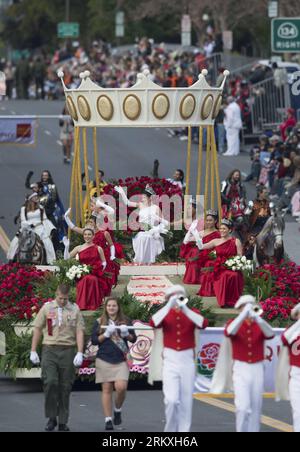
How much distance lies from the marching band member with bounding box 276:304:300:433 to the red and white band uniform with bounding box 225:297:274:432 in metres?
0.23

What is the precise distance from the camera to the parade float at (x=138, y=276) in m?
24.7

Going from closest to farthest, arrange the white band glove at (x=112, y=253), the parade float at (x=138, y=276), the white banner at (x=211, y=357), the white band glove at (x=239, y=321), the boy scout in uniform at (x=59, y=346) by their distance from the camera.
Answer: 1. the white band glove at (x=239, y=321)
2. the boy scout in uniform at (x=59, y=346)
3. the white banner at (x=211, y=357)
4. the parade float at (x=138, y=276)
5. the white band glove at (x=112, y=253)

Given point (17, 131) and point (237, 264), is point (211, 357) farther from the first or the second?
point (17, 131)

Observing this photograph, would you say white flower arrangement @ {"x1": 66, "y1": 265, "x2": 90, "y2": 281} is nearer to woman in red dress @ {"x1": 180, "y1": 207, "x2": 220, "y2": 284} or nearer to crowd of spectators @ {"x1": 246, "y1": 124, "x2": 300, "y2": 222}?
woman in red dress @ {"x1": 180, "y1": 207, "x2": 220, "y2": 284}

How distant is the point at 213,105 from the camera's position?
1133 inches

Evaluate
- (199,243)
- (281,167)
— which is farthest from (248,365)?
(281,167)

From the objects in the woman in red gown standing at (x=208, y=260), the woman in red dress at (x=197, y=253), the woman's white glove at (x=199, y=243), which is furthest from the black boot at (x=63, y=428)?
the woman's white glove at (x=199, y=243)

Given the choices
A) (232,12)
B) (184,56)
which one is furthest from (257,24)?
(184,56)

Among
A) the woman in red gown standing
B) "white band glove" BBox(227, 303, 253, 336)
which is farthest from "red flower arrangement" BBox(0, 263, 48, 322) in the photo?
"white band glove" BBox(227, 303, 253, 336)

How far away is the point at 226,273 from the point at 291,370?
242 inches

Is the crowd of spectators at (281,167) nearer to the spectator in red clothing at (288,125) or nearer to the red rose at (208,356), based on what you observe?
the spectator in red clothing at (288,125)

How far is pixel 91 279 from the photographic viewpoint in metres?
25.2

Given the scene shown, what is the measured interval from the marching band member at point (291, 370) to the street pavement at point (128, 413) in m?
1.28

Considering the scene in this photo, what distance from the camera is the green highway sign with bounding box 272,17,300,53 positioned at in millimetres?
39312
